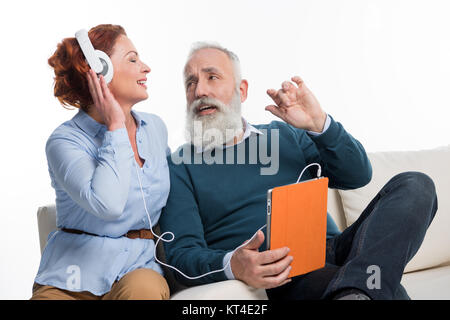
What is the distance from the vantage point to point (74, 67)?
157cm

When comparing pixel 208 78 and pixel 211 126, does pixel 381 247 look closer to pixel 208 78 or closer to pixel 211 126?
pixel 211 126

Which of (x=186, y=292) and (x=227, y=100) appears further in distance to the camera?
(x=227, y=100)

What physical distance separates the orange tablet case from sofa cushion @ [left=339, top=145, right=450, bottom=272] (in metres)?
0.70

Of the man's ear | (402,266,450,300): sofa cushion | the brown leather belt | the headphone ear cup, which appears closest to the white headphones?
the headphone ear cup

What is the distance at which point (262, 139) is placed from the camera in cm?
188

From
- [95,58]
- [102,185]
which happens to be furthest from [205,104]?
[102,185]

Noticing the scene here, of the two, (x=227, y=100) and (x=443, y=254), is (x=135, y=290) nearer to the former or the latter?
(x=227, y=100)

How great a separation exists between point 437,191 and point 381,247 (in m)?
1.02

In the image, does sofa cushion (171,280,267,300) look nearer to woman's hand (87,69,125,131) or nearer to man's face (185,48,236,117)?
woman's hand (87,69,125,131)

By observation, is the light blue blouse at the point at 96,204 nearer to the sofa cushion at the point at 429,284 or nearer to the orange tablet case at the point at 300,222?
the orange tablet case at the point at 300,222

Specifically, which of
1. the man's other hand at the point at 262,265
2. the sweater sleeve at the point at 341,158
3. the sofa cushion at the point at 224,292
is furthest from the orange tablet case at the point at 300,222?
the sweater sleeve at the point at 341,158
